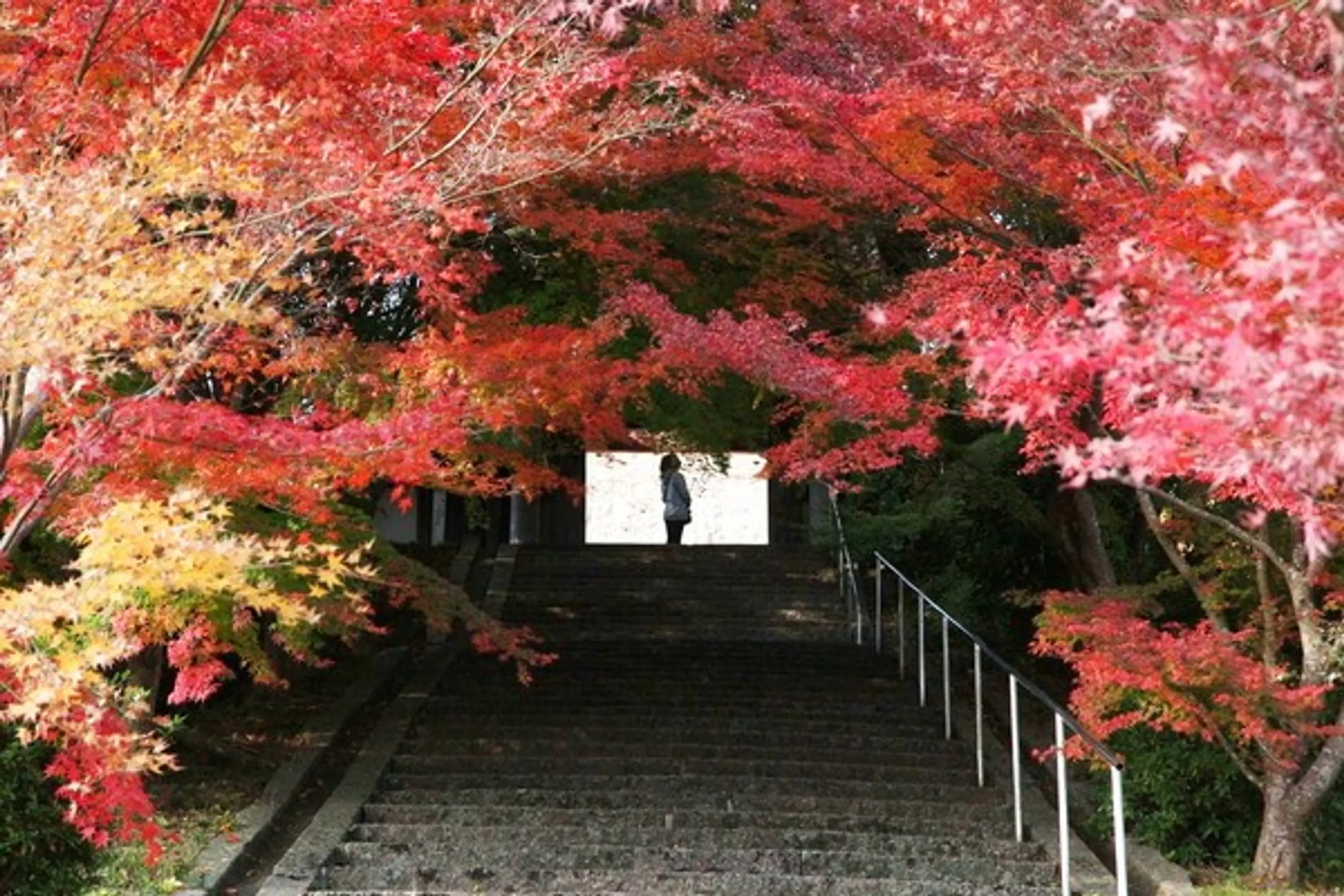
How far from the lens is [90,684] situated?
6.30 meters

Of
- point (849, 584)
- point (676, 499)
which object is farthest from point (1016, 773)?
point (676, 499)

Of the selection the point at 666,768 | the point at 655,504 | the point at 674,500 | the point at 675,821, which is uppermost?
the point at 674,500

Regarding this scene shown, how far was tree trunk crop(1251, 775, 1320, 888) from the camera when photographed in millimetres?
9695

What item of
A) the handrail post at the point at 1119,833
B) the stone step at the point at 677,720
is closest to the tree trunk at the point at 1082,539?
the stone step at the point at 677,720

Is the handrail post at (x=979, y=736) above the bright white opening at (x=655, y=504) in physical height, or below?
below

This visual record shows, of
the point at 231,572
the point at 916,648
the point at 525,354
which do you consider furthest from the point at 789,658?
the point at 231,572

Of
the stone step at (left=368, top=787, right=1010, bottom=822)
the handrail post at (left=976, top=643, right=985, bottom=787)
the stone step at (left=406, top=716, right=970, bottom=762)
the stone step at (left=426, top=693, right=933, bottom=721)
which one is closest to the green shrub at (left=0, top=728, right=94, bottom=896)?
the stone step at (left=368, top=787, right=1010, bottom=822)

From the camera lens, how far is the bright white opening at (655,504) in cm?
2467

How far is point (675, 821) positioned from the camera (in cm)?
1022

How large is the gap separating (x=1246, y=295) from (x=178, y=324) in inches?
192

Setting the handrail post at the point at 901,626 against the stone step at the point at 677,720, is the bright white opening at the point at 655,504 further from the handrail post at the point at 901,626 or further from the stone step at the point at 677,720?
the stone step at the point at 677,720

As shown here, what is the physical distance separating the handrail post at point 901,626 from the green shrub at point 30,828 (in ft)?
24.8

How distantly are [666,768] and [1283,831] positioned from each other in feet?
13.2

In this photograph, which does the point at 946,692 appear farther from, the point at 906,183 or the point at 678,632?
the point at 678,632
